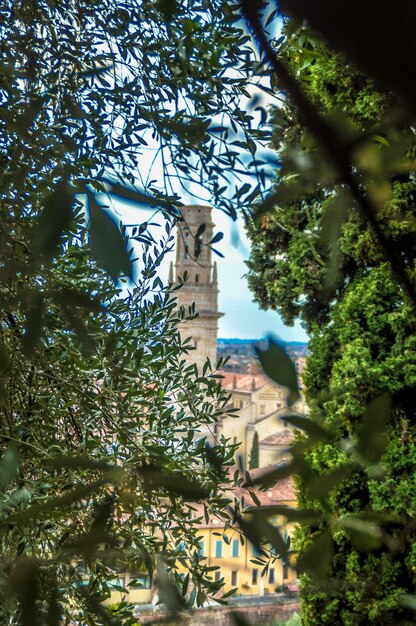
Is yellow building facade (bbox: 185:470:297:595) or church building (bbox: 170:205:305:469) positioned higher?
church building (bbox: 170:205:305:469)

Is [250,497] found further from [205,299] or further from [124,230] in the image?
[205,299]

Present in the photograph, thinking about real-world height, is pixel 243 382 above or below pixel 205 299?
above

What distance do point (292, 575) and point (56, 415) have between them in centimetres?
91

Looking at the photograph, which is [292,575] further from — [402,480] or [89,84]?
[402,480]

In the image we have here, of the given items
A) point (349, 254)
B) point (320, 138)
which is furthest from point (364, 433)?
point (349, 254)

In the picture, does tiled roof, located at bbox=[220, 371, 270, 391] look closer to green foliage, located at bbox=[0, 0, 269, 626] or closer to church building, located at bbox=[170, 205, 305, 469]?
church building, located at bbox=[170, 205, 305, 469]

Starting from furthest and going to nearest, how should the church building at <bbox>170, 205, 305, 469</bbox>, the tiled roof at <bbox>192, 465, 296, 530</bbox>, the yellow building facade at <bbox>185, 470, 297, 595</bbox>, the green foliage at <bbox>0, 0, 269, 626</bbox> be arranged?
the church building at <bbox>170, 205, 305, 469</bbox>, the green foliage at <bbox>0, 0, 269, 626</bbox>, the tiled roof at <bbox>192, 465, 296, 530</bbox>, the yellow building facade at <bbox>185, 470, 297, 595</bbox>

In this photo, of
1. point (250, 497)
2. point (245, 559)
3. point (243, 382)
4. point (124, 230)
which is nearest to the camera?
point (124, 230)

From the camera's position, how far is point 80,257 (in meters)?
1.12

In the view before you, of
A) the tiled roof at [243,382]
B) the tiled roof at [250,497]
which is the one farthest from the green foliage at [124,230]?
the tiled roof at [243,382]

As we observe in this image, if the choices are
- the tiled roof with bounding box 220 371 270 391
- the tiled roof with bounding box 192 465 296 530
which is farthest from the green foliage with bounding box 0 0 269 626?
the tiled roof with bounding box 220 371 270 391

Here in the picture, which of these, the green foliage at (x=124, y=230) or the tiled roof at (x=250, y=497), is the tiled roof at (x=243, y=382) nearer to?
the tiled roof at (x=250, y=497)

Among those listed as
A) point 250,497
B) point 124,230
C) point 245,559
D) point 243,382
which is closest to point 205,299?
point 250,497

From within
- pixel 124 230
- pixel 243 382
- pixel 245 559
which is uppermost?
pixel 243 382
